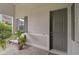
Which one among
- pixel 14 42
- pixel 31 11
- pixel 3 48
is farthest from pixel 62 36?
pixel 3 48

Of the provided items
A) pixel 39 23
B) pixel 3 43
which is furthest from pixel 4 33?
pixel 39 23

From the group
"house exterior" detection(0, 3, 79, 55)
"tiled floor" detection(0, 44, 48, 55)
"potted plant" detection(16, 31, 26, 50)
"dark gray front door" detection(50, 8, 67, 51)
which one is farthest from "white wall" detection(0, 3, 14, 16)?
"dark gray front door" detection(50, 8, 67, 51)

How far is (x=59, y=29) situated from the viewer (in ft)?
8.12

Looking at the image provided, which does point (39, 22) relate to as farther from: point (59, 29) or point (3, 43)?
point (3, 43)

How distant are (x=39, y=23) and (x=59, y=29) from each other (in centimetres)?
55

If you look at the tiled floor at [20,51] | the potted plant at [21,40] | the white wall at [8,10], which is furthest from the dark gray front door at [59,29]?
the white wall at [8,10]

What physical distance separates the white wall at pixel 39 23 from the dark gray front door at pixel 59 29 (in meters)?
0.12

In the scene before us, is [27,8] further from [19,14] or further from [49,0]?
[49,0]

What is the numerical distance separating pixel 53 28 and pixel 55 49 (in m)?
0.56

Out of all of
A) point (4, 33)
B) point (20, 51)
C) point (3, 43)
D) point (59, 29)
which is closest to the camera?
point (4, 33)

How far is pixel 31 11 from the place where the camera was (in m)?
2.28

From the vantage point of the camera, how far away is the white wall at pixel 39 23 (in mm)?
2227

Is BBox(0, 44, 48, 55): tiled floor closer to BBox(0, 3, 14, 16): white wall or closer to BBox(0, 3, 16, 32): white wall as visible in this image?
BBox(0, 3, 16, 32): white wall

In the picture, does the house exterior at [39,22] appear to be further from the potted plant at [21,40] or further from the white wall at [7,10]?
the potted plant at [21,40]
